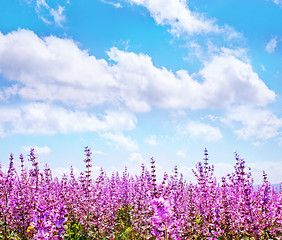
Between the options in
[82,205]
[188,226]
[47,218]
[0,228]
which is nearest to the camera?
[47,218]

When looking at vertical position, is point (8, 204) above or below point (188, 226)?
above

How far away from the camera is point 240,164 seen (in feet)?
24.0

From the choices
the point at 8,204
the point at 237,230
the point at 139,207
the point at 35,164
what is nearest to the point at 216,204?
the point at 237,230

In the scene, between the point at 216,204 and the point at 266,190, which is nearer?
the point at 216,204

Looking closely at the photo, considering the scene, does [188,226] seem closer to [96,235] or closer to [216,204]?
[216,204]

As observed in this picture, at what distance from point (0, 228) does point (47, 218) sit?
16.4 feet

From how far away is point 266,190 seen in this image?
26.4 feet

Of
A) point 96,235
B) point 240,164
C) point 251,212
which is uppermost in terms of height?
point 240,164

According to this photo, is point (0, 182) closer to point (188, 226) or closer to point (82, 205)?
point (82, 205)

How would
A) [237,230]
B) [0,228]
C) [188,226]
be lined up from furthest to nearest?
[0,228] → [188,226] → [237,230]

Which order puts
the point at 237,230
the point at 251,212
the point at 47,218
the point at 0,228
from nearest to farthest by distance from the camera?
the point at 47,218, the point at 251,212, the point at 237,230, the point at 0,228

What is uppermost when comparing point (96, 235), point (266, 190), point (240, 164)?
point (240, 164)

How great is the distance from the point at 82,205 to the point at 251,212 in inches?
232

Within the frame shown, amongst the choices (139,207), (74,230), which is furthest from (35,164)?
(139,207)
